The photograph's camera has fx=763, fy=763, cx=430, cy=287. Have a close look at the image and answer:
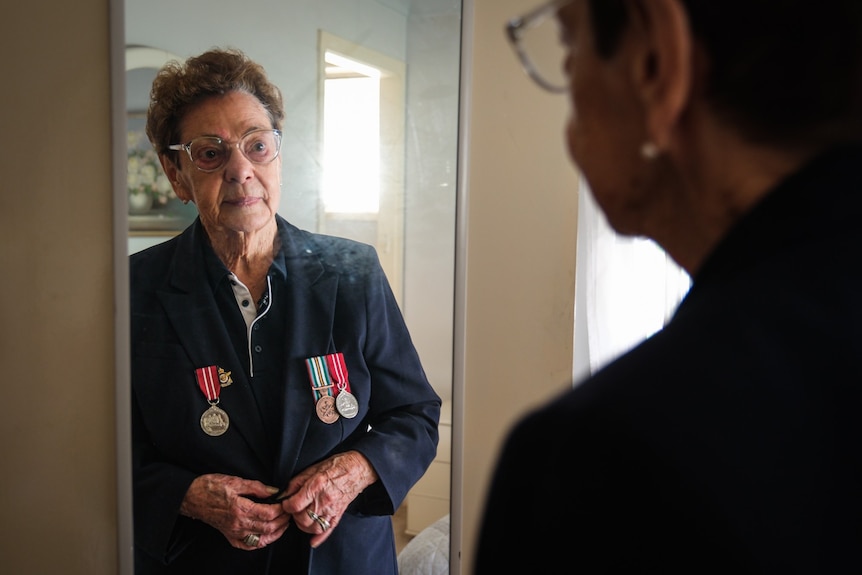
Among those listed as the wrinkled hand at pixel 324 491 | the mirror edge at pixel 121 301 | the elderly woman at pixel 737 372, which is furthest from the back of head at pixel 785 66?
the mirror edge at pixel 121 301

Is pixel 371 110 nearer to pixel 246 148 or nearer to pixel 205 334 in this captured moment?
pixel 246 148

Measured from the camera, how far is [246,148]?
55.3 inches

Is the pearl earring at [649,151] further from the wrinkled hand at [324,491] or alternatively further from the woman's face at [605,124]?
the wrinkled hand at [324,491]

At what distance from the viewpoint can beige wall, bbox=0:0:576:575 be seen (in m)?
1.47

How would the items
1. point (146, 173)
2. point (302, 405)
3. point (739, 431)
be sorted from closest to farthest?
1. point (739, 431)
2. point (302, 405)
3. point (146, 173)

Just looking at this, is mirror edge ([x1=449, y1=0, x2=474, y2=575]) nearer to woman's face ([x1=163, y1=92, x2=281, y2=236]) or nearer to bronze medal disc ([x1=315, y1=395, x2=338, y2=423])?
bronze medal disc ([x1=315, y1=395, x2=338, y2=423])

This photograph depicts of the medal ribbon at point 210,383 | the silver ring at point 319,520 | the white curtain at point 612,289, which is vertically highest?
the white curtain at point 612,289

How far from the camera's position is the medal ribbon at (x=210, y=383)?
1427mm

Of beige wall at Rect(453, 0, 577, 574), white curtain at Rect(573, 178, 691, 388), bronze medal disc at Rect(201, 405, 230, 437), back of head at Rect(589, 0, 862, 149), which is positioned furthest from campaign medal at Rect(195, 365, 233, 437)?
back of head at Rect(589, 0, 862, 149)

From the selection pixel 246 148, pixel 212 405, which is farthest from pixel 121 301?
pixel 246 148

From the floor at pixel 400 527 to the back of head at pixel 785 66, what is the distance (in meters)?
1.15

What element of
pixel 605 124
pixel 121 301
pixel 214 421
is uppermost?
pixel 605 124

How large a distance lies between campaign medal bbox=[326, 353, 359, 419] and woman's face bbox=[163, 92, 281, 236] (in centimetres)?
28

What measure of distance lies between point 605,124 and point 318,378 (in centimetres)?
96
